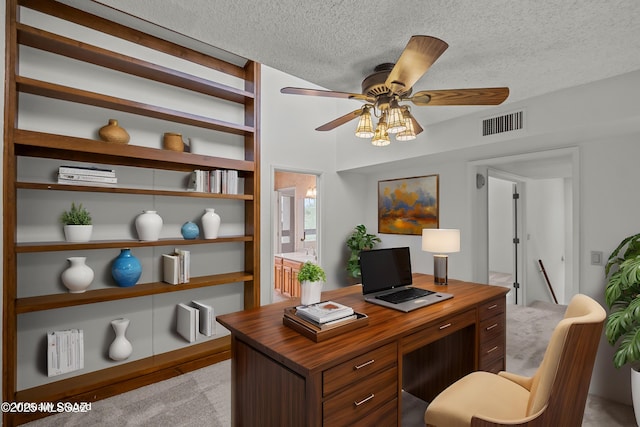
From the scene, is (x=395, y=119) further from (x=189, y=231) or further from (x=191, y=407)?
(x=191, y=407)

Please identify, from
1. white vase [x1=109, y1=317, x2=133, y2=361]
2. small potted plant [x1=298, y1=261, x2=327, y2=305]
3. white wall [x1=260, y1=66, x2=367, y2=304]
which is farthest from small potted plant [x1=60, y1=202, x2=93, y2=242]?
small potted plant [x1=298, y1=261, x2=327, y2=305]

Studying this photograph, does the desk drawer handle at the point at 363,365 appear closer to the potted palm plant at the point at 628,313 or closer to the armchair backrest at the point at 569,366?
the armchair backrest at the point at 569,366

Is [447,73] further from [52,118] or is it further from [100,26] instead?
[52,118]

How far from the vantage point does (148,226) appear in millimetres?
2736

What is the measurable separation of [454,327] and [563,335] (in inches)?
30.2

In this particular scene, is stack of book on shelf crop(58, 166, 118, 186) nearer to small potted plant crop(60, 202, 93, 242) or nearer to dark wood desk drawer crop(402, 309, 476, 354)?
small potted plant crop(60, 202, 93, 242)

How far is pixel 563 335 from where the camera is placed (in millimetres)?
1165

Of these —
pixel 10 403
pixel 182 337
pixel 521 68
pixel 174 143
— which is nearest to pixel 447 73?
pixel 521 68

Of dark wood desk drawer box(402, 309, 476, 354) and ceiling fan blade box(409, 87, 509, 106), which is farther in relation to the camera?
ceiling fan blade box(409, 87, 509, 106)

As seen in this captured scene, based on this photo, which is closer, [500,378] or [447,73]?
[500,378]

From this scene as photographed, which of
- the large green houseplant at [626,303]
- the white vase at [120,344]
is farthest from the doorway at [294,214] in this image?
the large green houseplant at [626,303]

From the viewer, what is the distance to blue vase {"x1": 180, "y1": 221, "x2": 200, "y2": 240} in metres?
3.05

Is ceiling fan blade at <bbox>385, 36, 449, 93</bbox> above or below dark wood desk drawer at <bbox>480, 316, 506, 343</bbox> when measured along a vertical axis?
above

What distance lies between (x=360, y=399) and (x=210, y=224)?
7.44 ft
